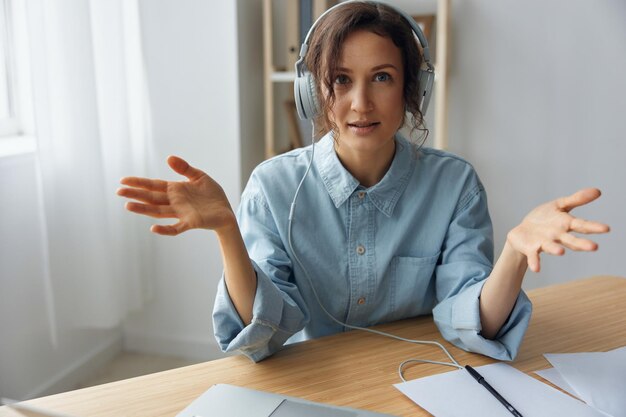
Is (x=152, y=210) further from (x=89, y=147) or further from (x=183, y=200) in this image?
(x=89, y=147)

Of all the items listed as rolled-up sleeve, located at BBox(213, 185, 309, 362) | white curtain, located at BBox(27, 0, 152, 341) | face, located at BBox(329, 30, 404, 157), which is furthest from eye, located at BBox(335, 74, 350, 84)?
white curtain, located at BBox(27, 0, 152, 341)

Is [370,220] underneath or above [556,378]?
above

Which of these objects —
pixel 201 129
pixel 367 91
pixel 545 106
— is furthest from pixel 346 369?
pixel 545 106

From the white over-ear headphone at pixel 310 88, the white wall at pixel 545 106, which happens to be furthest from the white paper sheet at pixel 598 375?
the white wall at pixel 545 106

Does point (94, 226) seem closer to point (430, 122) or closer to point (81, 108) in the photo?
point (81, 108)

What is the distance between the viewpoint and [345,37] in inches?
42.2

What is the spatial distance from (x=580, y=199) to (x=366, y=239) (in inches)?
16.9

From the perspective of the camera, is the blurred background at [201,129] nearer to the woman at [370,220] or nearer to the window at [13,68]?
the window at [13,68]

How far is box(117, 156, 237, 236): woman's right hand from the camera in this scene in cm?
84

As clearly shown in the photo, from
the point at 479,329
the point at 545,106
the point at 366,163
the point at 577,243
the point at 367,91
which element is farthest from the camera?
the point at 545,106

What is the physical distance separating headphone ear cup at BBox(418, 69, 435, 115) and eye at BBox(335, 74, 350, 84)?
0.47ft

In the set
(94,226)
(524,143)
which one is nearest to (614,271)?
(524,143)

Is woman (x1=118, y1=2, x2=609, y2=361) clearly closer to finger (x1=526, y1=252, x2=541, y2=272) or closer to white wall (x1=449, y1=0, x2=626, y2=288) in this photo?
finger (x1=526, y1=252, x2=541, y2=272)

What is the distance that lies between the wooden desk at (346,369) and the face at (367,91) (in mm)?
355
